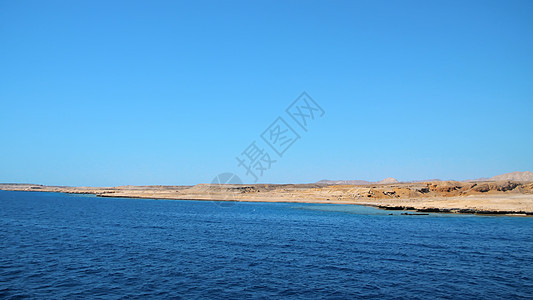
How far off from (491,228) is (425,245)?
20.6m

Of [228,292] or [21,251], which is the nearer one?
[228,292]

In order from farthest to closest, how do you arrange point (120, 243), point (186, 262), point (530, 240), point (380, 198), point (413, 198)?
point (380, 198)
point (413, 198)
point (530, 240)
point (120, 243)
point (186, 262)

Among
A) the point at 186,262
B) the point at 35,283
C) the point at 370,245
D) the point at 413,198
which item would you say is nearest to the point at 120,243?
the point at 186,262

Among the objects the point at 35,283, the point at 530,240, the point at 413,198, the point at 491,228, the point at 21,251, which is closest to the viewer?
the point at 35,283

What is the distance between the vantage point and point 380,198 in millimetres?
120750

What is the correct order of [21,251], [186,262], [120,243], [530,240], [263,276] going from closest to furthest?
[263,276] < [186,262] < [21,251] < [120,243] < [530,240]

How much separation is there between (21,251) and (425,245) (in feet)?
129

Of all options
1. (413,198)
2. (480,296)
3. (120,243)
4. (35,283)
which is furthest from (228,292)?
(413,198)

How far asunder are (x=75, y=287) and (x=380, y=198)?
112 meters

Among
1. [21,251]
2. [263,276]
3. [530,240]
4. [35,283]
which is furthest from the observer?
[530,240]

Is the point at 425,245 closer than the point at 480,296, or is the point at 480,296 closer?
the point at 480,296

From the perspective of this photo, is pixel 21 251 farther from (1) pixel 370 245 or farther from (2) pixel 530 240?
(2) pixel 530 240

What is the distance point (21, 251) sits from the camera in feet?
102

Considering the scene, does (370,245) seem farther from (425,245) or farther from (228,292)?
(228,292)
